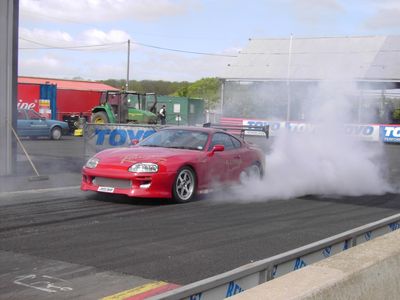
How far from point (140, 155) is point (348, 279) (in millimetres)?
6100

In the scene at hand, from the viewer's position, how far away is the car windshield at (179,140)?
9.65m

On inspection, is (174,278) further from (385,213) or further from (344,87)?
(344,87)

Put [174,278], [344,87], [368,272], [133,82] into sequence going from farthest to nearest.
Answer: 1. [133,82]
2. [344,87]
3. [174,278]
4. [368,272]

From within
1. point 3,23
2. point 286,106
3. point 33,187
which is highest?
point 3,23

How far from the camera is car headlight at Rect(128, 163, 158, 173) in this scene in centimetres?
845

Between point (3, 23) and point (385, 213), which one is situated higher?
point (3, 23)

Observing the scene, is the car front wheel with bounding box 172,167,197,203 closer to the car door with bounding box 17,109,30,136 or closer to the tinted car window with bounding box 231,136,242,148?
the tinted car window with bounding box 231,136,242,148

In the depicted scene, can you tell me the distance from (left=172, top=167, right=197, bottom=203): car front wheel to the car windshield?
664mm

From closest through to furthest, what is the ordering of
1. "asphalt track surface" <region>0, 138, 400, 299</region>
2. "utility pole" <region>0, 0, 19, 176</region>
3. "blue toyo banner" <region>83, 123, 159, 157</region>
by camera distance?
"asphalt track surface" <region>0, 138, 400, 299</region>
"utility pole" <region>0, 0, 19, 176</region>
"blue toyo banner" <region>83, 123, 159, 157</region>

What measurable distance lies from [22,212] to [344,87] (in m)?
6.70

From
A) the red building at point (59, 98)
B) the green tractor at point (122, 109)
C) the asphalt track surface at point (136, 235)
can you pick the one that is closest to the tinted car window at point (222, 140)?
the asphalt track surface at point (136, 235)

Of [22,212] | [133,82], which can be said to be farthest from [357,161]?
[133,82]

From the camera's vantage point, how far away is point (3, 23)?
37.6 ft

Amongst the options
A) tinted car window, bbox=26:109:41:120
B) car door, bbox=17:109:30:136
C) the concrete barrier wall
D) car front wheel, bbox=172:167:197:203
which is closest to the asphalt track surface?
car front wheel, bbox=172:167:197:203
